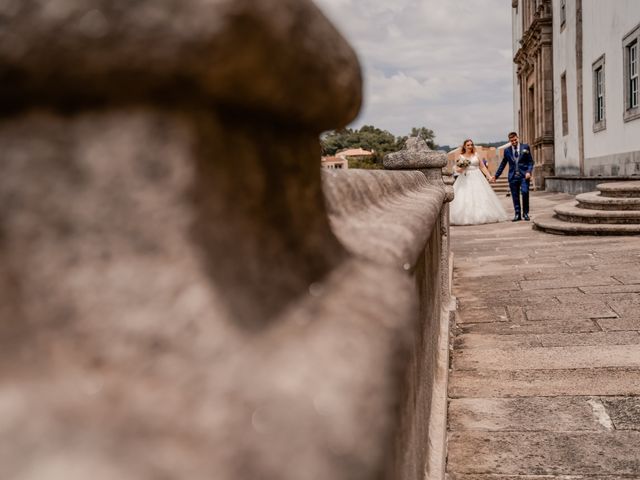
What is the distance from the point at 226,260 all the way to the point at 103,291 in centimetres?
11

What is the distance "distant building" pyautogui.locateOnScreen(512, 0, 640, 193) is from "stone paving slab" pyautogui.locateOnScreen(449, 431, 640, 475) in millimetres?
11175

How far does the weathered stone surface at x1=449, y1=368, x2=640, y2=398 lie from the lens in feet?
10.9

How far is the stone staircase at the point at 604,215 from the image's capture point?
937 cm

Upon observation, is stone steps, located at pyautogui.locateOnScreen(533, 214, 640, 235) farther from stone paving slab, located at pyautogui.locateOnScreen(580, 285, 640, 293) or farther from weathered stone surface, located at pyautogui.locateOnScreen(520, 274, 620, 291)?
stone paving slab, located at pyautogui.locateOnScreen(580, 285, 640, 293)

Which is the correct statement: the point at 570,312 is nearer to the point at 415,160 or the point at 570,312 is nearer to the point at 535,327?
the point at 535,327

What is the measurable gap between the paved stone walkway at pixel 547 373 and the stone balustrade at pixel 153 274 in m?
2.17

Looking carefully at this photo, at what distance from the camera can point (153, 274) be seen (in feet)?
1.91

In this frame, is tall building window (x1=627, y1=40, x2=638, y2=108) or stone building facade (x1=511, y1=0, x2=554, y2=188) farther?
stone building facade (x1=511, y1=0, x2=554, y2=188)

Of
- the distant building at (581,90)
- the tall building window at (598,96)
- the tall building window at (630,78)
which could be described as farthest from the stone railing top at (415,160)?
the tall building window at (598,96)

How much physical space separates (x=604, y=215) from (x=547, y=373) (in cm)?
672

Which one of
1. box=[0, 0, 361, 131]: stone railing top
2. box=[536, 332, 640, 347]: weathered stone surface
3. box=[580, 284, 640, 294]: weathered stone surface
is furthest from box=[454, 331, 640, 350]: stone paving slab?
box=[0, 0, 361, 131]: stone railing top

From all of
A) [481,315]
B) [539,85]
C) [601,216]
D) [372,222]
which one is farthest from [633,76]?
[372,222]

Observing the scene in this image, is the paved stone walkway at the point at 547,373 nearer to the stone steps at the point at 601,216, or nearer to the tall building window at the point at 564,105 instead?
the stone steps at the point at 601,216

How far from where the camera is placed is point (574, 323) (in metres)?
4.60
